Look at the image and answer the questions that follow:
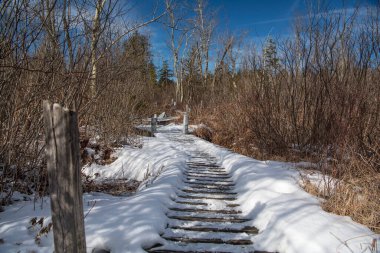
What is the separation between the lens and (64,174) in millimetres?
1741

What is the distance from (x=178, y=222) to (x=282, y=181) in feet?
5.57

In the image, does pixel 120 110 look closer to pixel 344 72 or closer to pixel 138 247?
pixel 344 72

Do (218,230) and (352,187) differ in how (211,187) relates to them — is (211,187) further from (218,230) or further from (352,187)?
(352,187)

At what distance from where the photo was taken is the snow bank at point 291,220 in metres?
2.34

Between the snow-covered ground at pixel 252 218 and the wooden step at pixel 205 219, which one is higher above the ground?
the snow-covered ground at pixel 252 218

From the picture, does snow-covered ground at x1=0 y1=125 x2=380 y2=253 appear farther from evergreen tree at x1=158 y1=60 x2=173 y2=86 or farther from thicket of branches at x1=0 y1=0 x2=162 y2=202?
evergreen tree at x1=158 y1=60 x2=173 y2=86

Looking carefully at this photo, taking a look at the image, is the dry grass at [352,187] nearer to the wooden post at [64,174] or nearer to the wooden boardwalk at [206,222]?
the wooden boardwalk at [206,222]

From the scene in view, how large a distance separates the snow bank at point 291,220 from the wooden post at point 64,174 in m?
1.68

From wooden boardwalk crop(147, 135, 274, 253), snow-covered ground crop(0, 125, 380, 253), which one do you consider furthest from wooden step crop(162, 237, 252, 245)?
snow-covered ground crop(0, 125, 380, 253)

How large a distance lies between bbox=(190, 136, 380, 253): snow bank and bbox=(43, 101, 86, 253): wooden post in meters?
1.68

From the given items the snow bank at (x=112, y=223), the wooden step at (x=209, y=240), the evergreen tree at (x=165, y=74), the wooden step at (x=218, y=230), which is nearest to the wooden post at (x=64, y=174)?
the snow bank at (x=112, y=223)

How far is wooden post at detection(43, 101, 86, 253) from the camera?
1697mm

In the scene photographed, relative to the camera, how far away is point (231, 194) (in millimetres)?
4277

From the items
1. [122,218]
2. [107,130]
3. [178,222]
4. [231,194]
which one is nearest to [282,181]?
[231,194]
